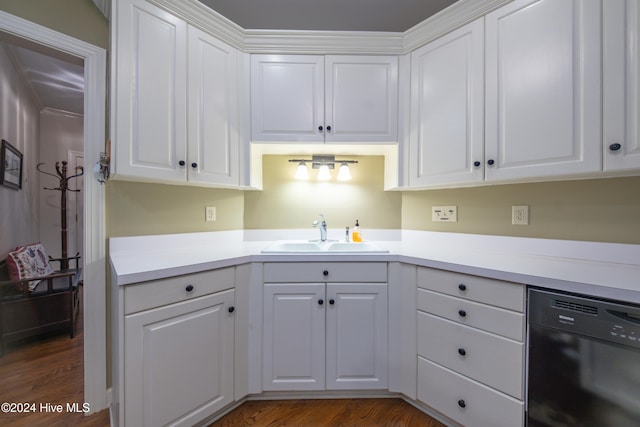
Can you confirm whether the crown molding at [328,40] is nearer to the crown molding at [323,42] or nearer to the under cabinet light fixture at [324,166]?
the crown molding at [323,42]

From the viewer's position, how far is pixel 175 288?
1.17 metres

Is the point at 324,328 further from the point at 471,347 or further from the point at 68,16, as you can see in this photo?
the point at 68,16

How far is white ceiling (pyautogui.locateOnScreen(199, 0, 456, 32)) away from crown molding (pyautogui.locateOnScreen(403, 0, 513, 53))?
264 millimetres

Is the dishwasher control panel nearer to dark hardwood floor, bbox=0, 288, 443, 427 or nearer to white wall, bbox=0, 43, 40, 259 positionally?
dark hardwood floor, bbox=0, 288, 443, 427

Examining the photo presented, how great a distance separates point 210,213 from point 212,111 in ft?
2.27

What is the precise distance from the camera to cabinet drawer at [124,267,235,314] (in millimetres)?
1059

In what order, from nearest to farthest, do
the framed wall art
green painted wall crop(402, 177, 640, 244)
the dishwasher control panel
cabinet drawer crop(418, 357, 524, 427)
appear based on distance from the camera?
the dishwasher control panel < cabinet drawer crop(418, 357, 524, 427) < green painted wall crop(402, 177, 640, 244) < the framed wall art

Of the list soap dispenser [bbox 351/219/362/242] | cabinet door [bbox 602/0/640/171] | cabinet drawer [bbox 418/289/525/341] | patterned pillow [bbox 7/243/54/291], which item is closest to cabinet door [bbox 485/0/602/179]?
cabinet door [bbox 602/0/640/171]

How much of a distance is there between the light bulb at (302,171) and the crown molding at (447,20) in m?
1.02

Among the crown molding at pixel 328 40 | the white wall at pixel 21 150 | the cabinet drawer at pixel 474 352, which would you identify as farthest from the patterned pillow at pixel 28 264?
the cabinet drawer at pixel 474 352

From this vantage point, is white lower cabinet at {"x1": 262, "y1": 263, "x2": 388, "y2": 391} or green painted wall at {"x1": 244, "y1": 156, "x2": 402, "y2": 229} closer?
white lower cabinet at {"x1": 262, "y1": 263, "x2": 388, "y2": 391}

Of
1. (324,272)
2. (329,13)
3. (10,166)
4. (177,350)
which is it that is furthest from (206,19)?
(10,166)

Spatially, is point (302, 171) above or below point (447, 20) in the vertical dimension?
below

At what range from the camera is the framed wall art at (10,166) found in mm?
2262
